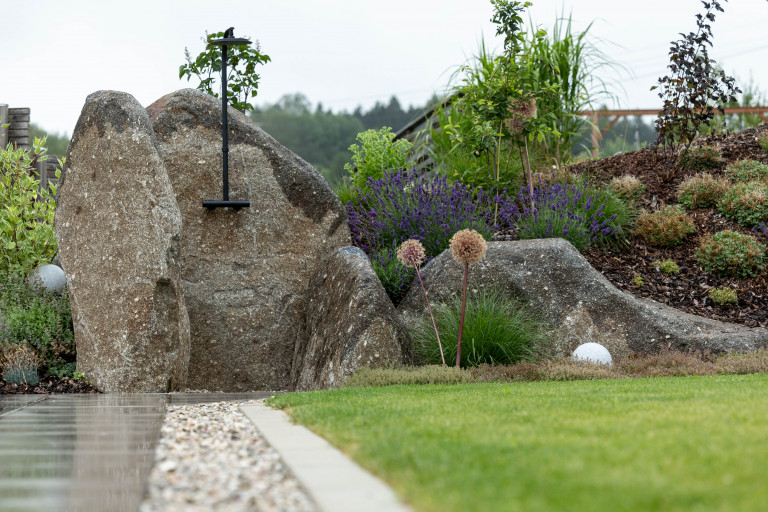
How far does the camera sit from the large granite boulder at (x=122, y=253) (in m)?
6.98

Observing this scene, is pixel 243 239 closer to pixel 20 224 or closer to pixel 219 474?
pixel 20 224

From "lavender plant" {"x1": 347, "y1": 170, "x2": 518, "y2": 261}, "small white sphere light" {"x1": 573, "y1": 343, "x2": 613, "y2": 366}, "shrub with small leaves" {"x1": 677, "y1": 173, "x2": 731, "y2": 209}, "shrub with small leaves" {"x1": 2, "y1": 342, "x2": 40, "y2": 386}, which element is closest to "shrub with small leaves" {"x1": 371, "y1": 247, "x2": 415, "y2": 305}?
"lavender plant" {"x1": 347, "y1": 170, "x2": 518, "y2": 261}

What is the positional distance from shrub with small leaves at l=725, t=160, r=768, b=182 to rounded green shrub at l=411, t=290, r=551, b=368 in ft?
18.9

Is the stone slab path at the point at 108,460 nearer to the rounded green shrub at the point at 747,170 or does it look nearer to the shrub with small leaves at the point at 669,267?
the shrub with small leaves at the point at 669,267

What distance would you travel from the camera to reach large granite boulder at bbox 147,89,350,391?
27.3ft

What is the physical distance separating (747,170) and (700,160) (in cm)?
79

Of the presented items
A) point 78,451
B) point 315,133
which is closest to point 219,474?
point 78,451

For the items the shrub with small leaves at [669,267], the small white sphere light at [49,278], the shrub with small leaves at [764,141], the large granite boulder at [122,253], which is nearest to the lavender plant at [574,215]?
the shrub with small leaves at [669,267]

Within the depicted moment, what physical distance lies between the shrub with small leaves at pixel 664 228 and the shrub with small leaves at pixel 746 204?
685 millimetres

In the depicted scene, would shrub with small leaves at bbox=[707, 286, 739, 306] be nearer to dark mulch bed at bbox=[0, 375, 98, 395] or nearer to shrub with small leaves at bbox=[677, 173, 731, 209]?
shrub with small leaves at bbox=[677, 173, 731, 209]

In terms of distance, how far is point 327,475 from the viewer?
2877 mm

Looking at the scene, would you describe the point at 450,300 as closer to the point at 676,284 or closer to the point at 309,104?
the point at 676,284

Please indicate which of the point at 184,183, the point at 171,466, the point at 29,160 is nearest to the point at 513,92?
the point at 184,183

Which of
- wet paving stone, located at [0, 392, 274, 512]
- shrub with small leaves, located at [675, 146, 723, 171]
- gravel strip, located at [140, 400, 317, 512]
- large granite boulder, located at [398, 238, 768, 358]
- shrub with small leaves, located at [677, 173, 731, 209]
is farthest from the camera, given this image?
shrub with small leaves, located at [675, 146, 723, 171]
